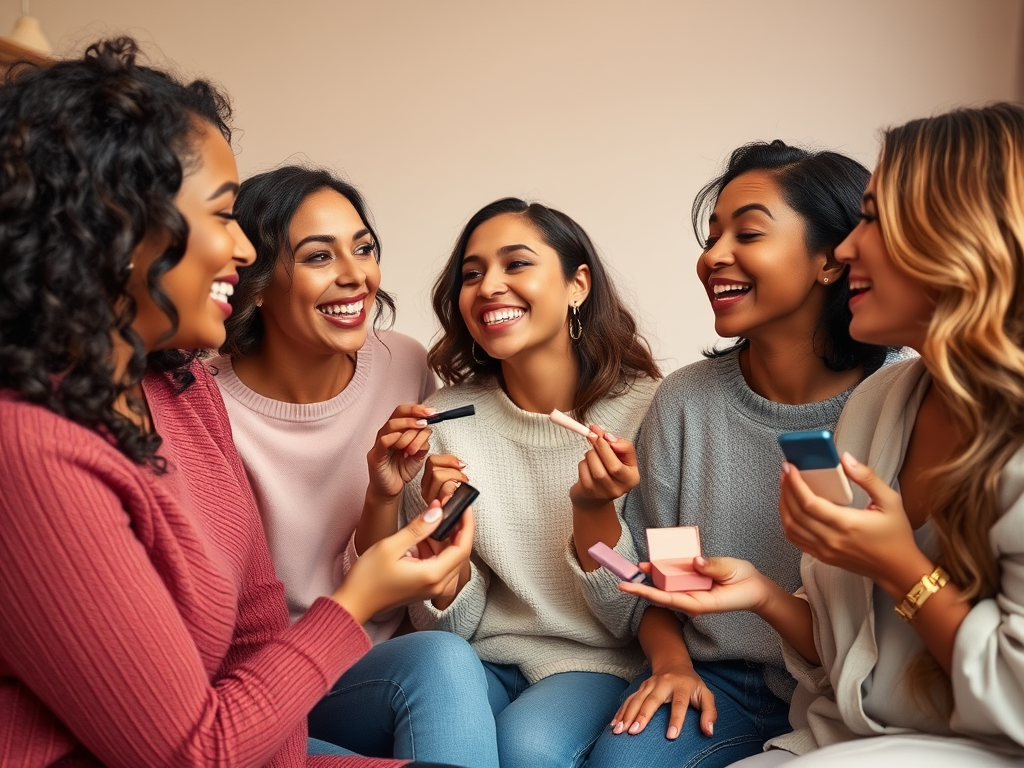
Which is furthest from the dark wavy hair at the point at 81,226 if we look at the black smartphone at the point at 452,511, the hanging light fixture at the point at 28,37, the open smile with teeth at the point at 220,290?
the hanging light fixture at the point at 28,37

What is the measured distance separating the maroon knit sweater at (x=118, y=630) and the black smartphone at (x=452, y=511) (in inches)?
7.9

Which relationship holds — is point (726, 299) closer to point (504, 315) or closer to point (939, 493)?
point (504, 315)

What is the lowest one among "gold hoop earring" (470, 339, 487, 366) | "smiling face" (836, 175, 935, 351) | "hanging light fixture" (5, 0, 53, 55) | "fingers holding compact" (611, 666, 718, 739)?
"fingers holding compact" (611, 666, 718, 739)

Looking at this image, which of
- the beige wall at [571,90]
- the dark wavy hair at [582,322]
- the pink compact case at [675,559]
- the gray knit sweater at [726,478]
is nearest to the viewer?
the pink compact case at [675,559]

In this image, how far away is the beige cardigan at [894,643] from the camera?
3.18ft

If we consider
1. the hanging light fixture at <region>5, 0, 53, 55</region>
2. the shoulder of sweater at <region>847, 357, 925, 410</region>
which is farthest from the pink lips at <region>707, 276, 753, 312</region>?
the hanging light fixture at <region>5, 0, 53, 55</region>

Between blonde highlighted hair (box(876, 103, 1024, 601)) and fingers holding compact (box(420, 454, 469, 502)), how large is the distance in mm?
709

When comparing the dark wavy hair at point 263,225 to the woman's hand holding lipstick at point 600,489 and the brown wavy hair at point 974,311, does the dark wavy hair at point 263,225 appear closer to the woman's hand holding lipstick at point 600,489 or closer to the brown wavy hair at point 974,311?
the woman's hand holding lipstick at point 600,489

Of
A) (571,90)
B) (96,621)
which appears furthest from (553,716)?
(571,90)

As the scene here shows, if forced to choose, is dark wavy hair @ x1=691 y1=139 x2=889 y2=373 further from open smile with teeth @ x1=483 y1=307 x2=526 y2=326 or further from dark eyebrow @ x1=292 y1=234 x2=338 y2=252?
dark eyebrow @ x1=292 y1=234 x2=338 y2=252

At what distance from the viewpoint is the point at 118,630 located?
0.83 metres

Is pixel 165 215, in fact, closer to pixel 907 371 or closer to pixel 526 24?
pixel 907 371

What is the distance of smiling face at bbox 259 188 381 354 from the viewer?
5.52 feet

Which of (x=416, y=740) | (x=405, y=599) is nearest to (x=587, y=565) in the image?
(x=416, y=740)
